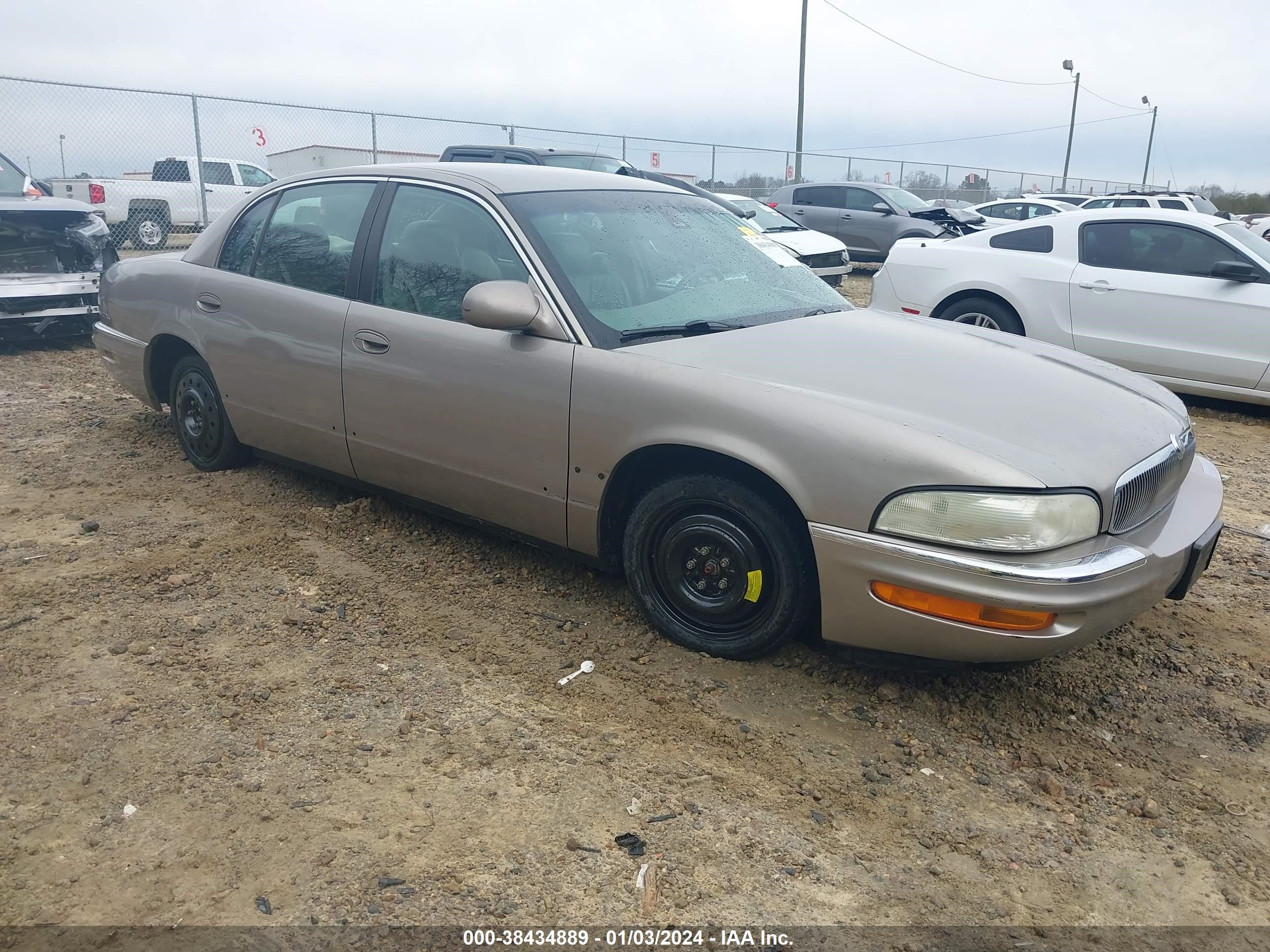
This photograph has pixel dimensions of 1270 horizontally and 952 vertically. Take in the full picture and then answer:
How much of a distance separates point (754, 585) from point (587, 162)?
1127cm

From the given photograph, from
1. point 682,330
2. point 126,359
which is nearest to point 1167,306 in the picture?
point 682,330

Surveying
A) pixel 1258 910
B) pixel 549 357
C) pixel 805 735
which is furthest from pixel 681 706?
pixel 1258 910

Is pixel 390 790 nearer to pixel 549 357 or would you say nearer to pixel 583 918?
pixel 583 918

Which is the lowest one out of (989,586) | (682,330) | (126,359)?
(989,586)

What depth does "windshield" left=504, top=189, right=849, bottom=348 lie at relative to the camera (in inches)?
142

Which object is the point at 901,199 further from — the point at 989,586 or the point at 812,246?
the point at 989,586

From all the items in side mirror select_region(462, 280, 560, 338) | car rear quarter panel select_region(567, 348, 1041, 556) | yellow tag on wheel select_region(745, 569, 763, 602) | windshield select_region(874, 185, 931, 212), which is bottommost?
yellow tag on wheel select_region(745, 569, 763, 602)

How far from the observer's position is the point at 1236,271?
6.94 m

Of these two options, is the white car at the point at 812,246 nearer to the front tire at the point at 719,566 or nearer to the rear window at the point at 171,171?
the rear window at the point at 171,171

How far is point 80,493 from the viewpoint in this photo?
4965 millimetres

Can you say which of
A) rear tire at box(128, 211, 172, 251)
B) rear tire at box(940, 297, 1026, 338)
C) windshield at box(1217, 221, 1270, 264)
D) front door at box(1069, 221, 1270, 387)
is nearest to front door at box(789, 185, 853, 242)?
rear tire at box(940, 297, 1026, 338)

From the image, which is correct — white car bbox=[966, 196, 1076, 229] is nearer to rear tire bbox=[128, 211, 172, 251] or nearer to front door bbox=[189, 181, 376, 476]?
rear tire bbox=[128, 211, 172, 251]

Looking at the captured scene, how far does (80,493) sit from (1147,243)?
289 inches

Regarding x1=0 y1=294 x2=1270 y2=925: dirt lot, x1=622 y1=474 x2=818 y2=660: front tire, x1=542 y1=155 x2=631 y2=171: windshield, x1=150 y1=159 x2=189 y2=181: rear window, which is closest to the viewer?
x1=0 y1=294 x2=1270 y2=925: dirt lot
